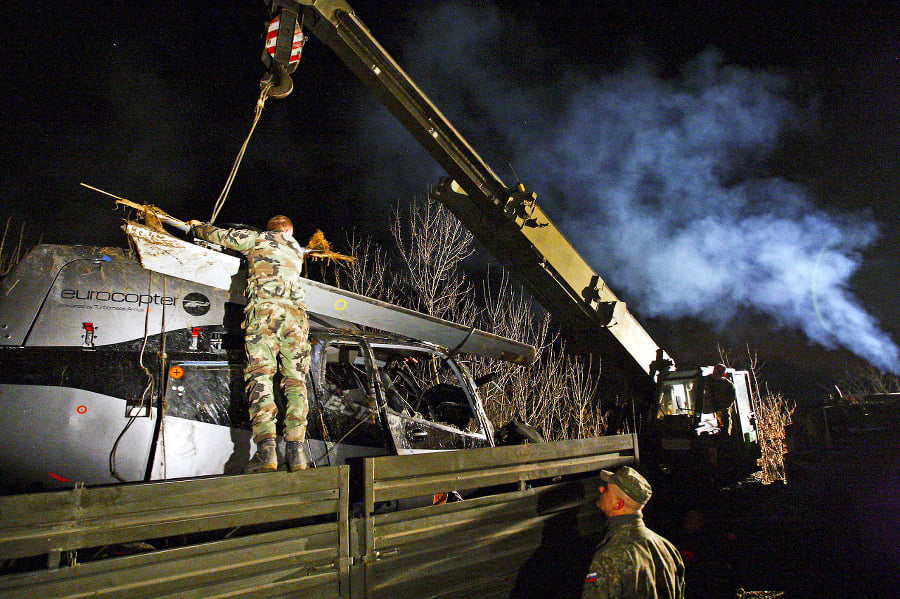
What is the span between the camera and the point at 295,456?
Answer: 3.05 m

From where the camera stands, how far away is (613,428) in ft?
31.6

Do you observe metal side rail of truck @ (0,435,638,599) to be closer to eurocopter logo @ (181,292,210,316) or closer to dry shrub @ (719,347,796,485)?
eurocopter logo @ (181,292,210,316)

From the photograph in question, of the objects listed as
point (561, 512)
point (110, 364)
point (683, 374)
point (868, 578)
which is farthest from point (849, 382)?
point (110, 364)

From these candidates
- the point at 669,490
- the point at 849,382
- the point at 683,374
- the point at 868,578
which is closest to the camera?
the point at 868,578

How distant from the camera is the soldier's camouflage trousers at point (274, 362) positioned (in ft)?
10.7

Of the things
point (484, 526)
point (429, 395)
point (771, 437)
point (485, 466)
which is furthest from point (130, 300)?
point (771, 437)

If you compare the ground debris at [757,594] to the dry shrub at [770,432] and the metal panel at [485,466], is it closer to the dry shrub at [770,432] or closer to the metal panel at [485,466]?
the metal panel at [485,466]

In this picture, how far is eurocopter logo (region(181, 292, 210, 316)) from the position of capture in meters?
3.73

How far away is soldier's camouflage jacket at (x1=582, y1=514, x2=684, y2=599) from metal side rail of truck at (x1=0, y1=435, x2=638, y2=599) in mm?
641

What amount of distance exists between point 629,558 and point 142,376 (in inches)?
123

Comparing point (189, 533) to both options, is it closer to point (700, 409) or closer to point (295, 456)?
point (295, 456)

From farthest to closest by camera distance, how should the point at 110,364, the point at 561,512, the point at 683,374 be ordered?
the point at 683,374
the point at 561,512
the point at 110,364

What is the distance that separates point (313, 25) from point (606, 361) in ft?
22.6

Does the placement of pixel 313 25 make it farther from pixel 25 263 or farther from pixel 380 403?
pixel 380 403
